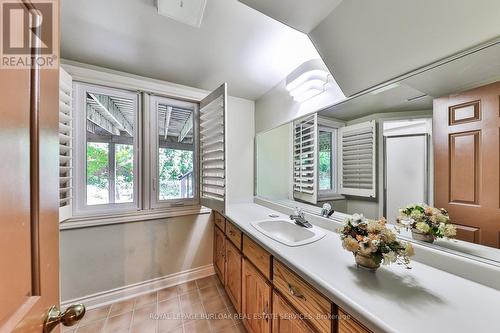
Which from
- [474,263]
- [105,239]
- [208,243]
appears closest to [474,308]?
[474,263]

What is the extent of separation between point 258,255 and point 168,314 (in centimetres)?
114

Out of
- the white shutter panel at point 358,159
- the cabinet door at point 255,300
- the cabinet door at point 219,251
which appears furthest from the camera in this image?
the cabinet door at point 219,251

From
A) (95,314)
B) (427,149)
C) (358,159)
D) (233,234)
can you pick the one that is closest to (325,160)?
(358,159)

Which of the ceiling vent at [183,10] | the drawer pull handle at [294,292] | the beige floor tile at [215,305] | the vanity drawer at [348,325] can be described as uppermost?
the ceiling vent at [183,10]

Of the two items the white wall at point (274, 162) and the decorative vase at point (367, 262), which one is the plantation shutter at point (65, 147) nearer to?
the white wall at point (274, 162)

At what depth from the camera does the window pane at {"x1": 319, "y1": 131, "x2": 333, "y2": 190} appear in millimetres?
1572

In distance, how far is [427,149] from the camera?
101cm

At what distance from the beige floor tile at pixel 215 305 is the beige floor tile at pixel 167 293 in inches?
15.0

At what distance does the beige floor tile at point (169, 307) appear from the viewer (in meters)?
1.73

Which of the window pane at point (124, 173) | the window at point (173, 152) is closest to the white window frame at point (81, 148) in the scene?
the window pane at point (124, 173)

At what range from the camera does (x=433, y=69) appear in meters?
0.93

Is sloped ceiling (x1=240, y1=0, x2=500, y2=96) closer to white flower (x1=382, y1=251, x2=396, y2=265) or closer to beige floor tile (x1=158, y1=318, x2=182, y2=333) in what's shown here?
white flower (x1=382, y1=251, x2=396, y2=265)

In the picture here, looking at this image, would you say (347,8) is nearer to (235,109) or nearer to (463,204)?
(463,204)

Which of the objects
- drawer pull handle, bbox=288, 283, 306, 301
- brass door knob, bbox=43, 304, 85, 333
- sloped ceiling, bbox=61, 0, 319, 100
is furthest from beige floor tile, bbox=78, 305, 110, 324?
sloped ceiling, bbox=61, 0, 319, 100
